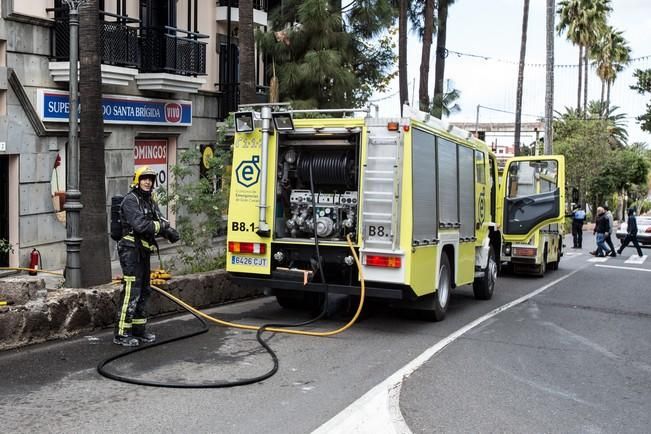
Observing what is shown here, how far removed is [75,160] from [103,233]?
Result: 1.48 meters

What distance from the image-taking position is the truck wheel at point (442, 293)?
10.4 metres

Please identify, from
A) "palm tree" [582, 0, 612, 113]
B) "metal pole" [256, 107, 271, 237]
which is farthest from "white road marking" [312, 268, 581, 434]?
"palm tree" [582, 0, 612, 113]

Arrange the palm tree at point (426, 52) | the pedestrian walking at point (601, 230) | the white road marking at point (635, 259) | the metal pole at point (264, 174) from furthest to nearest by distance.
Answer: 1. the pedestrian walking at point (601, 230)
2. the white road marking at point (635, 259)
3. the palm tree at point (426, 52)
4. the metal pole at point (264, 174)

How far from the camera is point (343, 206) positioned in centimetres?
980

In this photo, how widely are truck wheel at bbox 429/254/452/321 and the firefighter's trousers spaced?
3992mm

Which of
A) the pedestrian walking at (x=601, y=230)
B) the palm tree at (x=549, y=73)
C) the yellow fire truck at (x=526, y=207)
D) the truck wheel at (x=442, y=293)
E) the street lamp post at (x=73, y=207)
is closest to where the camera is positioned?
the street lamp post at (x=73, y=207)

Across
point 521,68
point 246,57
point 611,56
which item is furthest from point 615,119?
point 246,57

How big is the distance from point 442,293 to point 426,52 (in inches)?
599

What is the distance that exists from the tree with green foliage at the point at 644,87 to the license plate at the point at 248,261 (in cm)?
1865

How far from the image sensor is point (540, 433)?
5695mm

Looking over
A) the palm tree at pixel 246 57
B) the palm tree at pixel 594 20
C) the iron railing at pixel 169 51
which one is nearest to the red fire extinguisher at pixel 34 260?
the palm tree at pixel 246 57

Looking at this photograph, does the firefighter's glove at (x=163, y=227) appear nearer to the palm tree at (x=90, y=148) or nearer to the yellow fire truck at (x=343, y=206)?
the yellow fire truck at (x=343, y=206)

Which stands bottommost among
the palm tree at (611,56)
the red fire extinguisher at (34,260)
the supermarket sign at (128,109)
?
the red fire extinguisher at (34,260)

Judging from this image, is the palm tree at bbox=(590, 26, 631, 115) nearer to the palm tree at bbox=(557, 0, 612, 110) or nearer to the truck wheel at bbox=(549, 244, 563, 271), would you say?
the palm tree at bbox=(557, 0, 612, 110)
